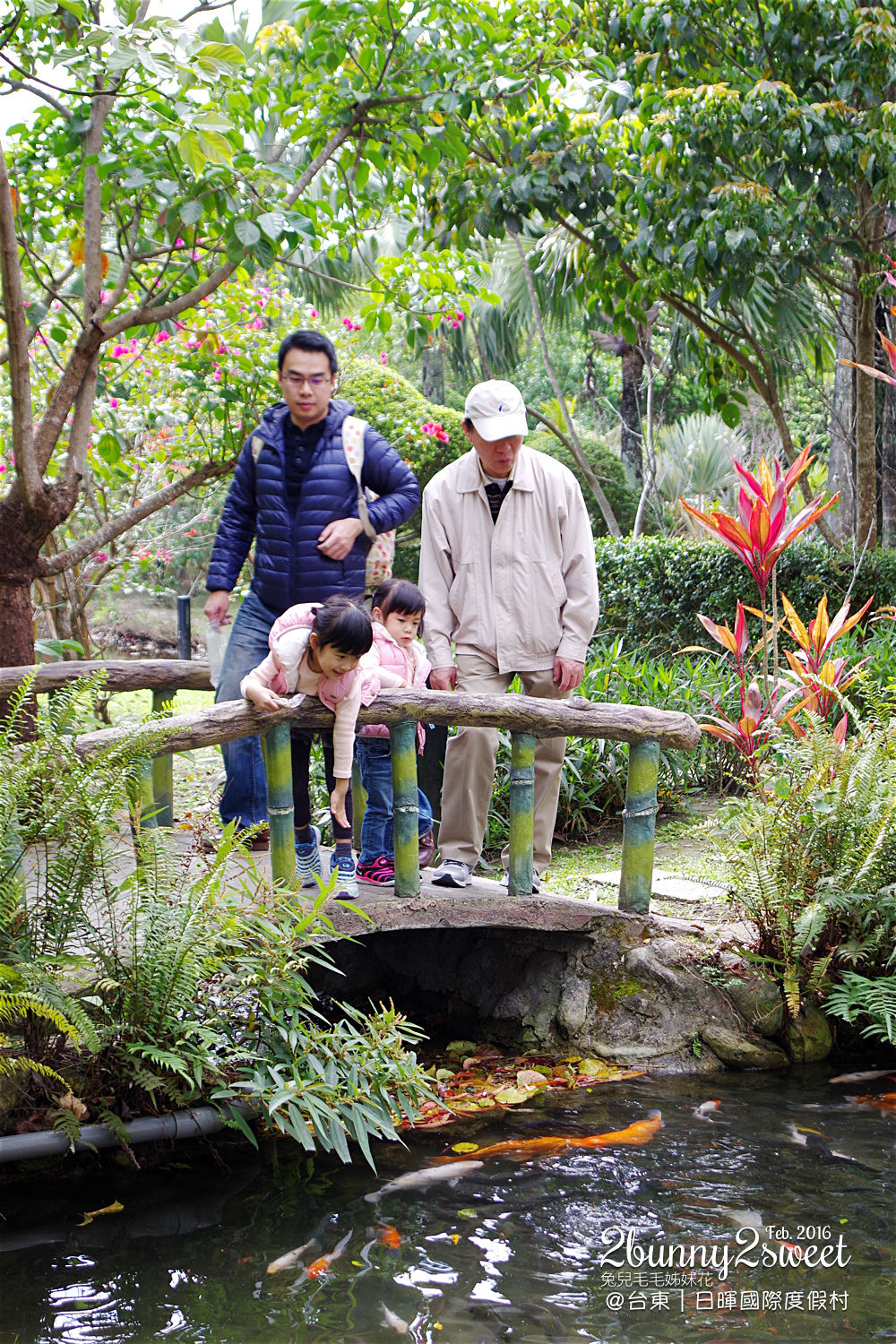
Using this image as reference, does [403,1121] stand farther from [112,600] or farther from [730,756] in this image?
[112,600]

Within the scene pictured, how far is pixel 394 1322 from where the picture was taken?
2.74 metres

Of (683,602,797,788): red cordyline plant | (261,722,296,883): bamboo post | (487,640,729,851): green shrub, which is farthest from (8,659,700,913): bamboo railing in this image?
(487,640,729,851): green shrub

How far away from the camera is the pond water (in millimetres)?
2754

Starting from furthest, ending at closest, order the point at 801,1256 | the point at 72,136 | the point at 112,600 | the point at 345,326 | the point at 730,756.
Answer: the point at 112,600 → the point at 345,326 → the point at 730,756 → the point at 72,136 → the point at 801,1256

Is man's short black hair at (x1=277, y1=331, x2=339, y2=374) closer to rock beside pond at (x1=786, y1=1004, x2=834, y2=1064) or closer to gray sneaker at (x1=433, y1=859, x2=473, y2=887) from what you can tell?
gray sneaker at (x1=433, y1=859, x2=473, y2=887)

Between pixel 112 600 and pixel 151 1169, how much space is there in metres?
15.9

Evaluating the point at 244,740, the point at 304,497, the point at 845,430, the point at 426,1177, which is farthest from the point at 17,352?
the point at 845,430

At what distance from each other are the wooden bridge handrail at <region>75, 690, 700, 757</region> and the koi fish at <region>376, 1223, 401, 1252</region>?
1.46 metres

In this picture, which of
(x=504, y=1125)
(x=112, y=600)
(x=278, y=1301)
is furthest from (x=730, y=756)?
(x=112, y=600)

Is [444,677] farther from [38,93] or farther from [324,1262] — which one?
[38,93]

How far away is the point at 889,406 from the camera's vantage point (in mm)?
9773

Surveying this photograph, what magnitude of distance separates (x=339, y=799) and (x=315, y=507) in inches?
42.1

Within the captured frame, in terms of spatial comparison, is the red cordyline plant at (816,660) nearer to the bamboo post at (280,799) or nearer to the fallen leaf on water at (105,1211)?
the bamboo post at (280,799)

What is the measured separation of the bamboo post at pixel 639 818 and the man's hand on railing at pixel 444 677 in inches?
27.5
